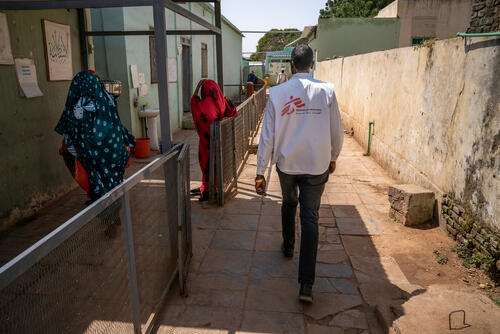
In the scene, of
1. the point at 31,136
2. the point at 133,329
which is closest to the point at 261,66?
the point at 31,136

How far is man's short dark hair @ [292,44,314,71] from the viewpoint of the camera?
9.71ft

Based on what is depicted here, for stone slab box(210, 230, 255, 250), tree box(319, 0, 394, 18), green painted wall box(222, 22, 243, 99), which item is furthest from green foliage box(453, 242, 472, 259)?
tree box(319, 0, 394, 18)

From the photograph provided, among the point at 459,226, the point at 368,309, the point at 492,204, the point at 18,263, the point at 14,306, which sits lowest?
the point at 368,309

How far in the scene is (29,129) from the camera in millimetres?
A: 4770

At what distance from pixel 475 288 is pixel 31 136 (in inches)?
198

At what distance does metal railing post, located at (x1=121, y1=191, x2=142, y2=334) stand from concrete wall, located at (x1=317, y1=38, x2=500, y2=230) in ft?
9.52

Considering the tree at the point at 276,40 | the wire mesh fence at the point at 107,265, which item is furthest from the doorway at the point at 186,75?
the tree at the point at 276,40

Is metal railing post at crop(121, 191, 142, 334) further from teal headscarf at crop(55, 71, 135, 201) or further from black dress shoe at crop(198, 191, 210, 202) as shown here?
black dress shoe at crop(198, 191, 210, 202)

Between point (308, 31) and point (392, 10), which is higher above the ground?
point (392, 10)

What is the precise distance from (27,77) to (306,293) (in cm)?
413

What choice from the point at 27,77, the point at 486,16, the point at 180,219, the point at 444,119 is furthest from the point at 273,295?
the point at 486,16

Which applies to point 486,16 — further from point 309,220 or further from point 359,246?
point 309,220

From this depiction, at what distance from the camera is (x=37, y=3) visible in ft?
9.86

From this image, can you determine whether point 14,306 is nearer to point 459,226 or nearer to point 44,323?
point 44,323
